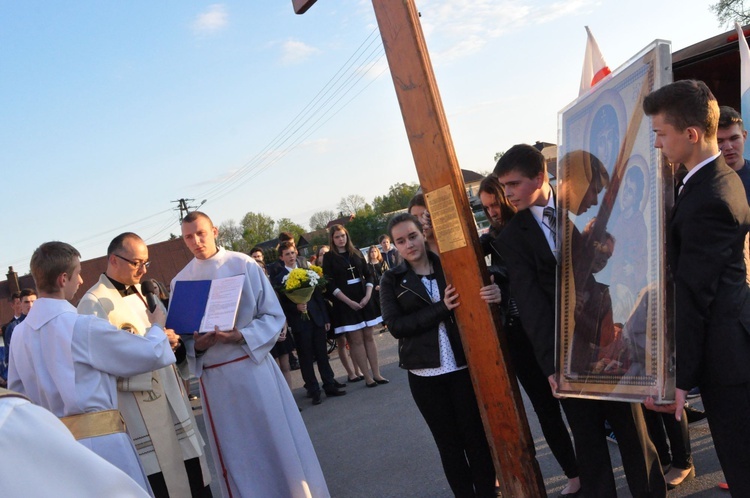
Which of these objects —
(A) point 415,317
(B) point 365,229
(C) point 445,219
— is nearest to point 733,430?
(C) point 445,219

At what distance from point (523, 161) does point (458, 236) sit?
55 cm

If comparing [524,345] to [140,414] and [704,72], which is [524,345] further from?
[704,72]

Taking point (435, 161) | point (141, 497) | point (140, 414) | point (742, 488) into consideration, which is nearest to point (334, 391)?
point (140, 414)

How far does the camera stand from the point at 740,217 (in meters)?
2.36

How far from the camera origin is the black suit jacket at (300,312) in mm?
8539

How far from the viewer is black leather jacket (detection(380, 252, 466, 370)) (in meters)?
3.76

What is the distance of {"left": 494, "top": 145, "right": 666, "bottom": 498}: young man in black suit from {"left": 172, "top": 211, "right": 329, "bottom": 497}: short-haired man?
6.54 feet

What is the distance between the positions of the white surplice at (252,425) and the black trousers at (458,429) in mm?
1139

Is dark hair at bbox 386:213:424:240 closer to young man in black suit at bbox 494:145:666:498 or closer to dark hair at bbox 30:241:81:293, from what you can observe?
young man in black suit at bbox 494:145:666:498

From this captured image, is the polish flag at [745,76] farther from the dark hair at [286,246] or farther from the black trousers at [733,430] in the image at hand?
the dark hair at [286,246]

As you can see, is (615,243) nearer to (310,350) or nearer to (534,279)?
(534,279)

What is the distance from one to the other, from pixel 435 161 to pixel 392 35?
76cm

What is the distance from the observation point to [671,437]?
3.95 metres

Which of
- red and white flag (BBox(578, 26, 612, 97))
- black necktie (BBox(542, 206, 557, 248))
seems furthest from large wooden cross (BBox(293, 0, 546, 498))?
red and white flag (BBox(578, 26, 612, 97))
